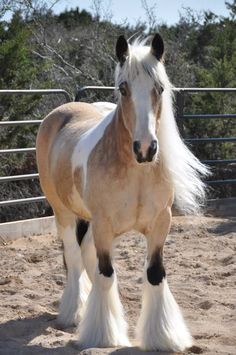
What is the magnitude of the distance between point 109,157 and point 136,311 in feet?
4.33

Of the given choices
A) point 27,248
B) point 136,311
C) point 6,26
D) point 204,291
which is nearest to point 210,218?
point 27,248

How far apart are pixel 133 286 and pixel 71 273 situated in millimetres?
695

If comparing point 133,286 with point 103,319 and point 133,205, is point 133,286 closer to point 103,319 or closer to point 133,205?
point 103,319

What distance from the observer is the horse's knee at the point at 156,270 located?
4.23m

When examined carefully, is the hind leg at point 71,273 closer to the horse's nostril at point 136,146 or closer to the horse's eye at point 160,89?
the horse's nostril at point 136,146

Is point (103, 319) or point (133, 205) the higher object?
point (133, 205)

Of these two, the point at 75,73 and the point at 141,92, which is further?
the point at 75,73

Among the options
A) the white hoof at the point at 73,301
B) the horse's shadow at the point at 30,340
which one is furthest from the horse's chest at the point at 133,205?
the white hoof at the point at 73,301

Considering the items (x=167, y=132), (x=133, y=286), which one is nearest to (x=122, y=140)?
(x=167, y=132)

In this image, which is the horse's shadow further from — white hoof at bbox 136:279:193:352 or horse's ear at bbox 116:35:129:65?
horse's ear at bbox 116:35:129:65

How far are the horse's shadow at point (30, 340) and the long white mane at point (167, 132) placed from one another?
38.9 inches

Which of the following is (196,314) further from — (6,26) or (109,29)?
(109,29)

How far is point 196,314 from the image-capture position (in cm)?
486

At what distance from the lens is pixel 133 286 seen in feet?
18.4
